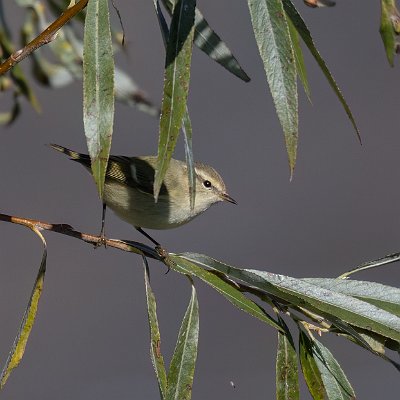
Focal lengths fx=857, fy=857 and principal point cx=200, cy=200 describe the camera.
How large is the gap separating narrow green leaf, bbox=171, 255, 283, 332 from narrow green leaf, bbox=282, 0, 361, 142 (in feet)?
Result: 1.01

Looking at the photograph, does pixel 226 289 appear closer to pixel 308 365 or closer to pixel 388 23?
pixel 308 365

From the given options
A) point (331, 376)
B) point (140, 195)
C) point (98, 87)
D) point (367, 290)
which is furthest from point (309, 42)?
point (140, 195)

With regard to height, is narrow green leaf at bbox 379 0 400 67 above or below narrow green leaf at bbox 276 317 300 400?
above

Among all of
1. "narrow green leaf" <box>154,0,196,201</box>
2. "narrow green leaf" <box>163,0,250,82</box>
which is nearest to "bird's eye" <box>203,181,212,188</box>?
"narrow green leaf" <box>163,0,250,82</box>

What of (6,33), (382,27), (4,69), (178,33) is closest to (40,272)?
(4,69)

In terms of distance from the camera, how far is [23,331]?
4.47 ft

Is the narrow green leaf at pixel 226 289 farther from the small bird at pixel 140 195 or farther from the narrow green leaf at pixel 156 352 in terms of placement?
the small bird at pixel 140 195

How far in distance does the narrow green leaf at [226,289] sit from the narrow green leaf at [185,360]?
0.05 meters

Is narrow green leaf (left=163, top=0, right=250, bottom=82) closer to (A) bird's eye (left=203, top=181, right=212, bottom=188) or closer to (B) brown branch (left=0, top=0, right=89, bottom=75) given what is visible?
(B) brown branch (left=0, top=0, right=89, bottom=75)

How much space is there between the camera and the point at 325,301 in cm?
131

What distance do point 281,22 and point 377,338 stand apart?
1.74ft

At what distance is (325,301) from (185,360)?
9.4 inches

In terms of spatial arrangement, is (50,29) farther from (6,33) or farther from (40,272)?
(6,33)

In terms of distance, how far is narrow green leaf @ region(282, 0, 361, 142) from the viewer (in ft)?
3.84
